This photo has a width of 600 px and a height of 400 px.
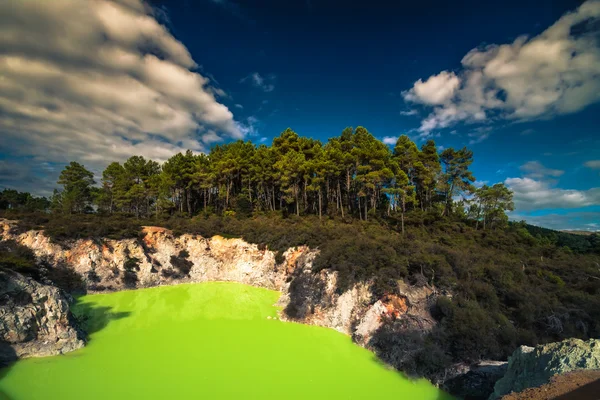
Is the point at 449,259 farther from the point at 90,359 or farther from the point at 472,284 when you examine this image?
the point at 90,359

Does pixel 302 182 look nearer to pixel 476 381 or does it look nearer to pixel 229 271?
pixel 229 271

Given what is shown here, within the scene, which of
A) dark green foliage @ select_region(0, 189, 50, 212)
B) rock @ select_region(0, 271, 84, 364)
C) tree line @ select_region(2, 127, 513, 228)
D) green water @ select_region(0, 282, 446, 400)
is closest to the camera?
green water @ select_region(0, 282, 446, 400)

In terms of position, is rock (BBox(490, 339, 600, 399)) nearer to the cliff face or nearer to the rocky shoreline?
the rocky shoreline

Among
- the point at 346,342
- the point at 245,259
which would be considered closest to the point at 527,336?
the point at 346,342

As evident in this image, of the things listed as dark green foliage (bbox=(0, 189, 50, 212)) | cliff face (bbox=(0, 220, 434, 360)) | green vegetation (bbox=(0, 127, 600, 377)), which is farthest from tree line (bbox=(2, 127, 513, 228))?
cliff face (bbox=(0, 220, 434, 360))

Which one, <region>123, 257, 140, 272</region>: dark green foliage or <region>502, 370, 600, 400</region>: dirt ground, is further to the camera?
<region>123, 257, 140, 272</region>: dark green foliage
